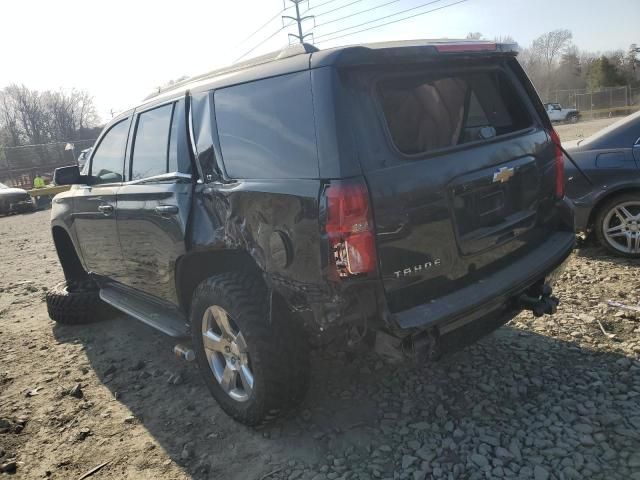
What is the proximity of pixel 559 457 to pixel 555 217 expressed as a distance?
1447 mm

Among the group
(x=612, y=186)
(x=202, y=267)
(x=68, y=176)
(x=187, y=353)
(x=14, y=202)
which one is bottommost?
(x=187, y=353)

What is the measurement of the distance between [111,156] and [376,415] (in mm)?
2955

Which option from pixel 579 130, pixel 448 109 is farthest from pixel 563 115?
pixel 448 109

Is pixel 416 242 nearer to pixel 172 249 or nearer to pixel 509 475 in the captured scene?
pixel 509 475

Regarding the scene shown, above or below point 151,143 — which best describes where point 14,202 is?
below

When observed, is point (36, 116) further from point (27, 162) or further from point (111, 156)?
point (111, 156)

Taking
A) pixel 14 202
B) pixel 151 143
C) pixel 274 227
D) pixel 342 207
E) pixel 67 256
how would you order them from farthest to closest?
pixel 14 202 → pixel 67 256 → pixel 151 143 → pixel 274 227 → pixel 342 207

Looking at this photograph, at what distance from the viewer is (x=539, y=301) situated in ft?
8.95

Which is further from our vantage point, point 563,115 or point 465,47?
point 563,115

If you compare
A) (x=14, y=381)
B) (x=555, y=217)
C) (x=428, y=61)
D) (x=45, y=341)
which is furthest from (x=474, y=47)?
(x=45, y=341)

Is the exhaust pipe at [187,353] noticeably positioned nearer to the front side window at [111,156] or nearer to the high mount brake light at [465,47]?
the front side window at [111,156]

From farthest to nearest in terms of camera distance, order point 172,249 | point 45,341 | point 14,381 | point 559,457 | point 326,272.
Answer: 1. point 45,341
2. point 14,381
3. point 172,249
4. point 559,457
5. point 326,272

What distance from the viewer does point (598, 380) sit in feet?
9.48

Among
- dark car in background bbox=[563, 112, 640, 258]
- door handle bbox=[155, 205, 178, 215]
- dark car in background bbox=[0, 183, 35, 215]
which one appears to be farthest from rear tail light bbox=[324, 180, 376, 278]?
dark car in background bbox=[0, 183, 35, 215]
